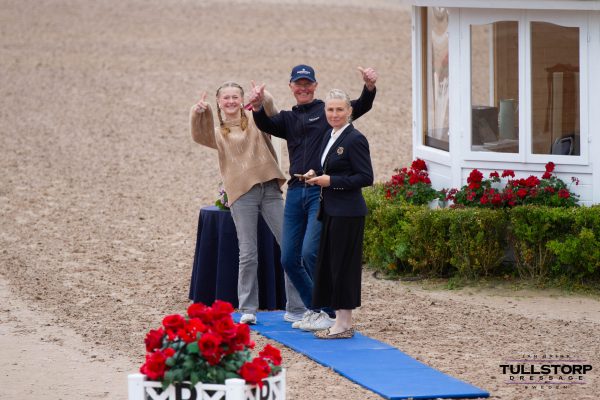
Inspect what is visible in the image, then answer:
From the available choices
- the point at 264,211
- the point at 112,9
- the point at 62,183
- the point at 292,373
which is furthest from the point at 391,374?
the point at 112,9

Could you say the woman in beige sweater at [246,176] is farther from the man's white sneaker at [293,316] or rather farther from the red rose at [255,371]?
the red rose at [255,371]

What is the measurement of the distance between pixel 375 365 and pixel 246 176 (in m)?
2.00

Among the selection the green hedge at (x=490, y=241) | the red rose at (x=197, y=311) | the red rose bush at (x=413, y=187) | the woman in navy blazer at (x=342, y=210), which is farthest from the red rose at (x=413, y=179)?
the red rose at (x=197, y=311)

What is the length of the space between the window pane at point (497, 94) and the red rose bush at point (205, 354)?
5.29 metres

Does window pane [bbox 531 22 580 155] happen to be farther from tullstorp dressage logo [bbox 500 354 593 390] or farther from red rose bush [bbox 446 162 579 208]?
tullstorp dressage logo [bbox 500 354 593 390]

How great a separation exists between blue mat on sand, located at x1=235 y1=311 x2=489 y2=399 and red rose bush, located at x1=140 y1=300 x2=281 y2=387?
Answer: 1416 mm

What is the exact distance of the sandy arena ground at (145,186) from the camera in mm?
8461

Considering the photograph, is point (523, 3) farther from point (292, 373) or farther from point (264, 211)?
point (292, 373)

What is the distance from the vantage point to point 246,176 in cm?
925

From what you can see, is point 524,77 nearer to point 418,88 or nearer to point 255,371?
point 418,88

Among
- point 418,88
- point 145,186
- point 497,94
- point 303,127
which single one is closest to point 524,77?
point 497,94

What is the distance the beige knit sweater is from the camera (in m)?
9.25

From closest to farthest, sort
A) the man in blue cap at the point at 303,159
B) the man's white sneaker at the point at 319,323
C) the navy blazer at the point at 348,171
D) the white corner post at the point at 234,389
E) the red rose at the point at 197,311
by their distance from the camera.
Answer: the white corner post at the point at 234,389 < the red rose at the point at 197,311 < the navy blazer at the point at 348,171 < the man in blue cap at the point at 303,159 < the man's white sneaker at the point at 319,323

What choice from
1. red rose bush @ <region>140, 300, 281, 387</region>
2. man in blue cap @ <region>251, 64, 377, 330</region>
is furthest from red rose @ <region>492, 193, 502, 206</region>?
red rose bush @ <region>140, 300, 281, 387</region>
